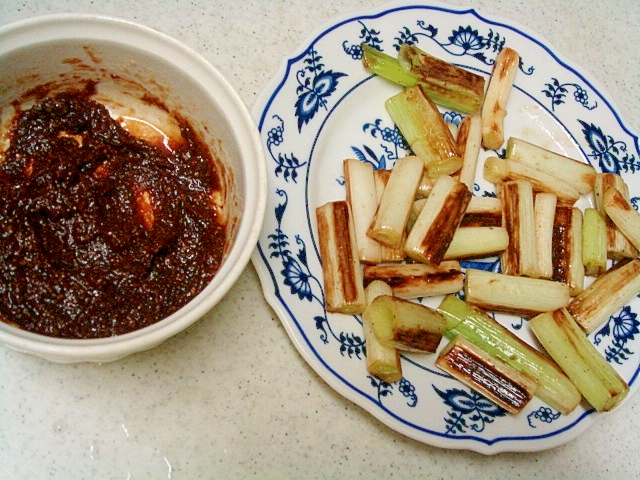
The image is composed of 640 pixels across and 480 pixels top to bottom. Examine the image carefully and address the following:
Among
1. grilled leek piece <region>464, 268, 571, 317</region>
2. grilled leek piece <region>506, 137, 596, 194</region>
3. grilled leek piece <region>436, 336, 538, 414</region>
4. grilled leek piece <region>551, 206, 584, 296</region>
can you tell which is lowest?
grilled leek piece <region>436, 336, 538, 414</region>

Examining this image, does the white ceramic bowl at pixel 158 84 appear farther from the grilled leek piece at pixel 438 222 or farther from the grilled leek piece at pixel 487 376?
the grilled leek piece at pixel 487 376

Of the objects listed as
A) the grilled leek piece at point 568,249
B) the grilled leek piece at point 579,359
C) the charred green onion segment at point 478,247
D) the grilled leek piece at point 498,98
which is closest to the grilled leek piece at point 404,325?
the charred green onion segment at point 478,247

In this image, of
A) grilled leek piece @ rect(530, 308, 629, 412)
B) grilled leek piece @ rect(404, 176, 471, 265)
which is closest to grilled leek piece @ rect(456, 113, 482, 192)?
grilled leek piece @ rect(404, 176, 471, 265)

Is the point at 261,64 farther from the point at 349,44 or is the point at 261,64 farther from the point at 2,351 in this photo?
the point at 2,351

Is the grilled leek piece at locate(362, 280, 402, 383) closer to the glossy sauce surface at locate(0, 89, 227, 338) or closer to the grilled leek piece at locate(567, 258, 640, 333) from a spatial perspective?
the glossy sauce surface at locate(0, 89, 227, 338)

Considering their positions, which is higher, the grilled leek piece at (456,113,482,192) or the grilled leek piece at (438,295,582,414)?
the grilled leek piece at (456,113,482,192)

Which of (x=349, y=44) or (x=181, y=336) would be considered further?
(x=349, y=44)

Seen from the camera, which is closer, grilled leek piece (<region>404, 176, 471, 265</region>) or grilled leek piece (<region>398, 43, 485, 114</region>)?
grilled leek piece (<region>404, 176, 471, 265</region>)

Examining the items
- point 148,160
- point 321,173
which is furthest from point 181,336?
point 321,173
